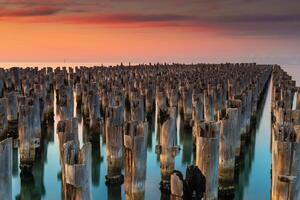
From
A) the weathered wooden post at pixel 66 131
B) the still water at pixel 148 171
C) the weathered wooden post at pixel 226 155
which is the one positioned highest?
the weathered wooden post at pixel 66 131

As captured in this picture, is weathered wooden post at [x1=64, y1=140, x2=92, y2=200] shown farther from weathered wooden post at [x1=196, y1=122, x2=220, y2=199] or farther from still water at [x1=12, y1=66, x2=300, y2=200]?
still water at [x1=12, y1=66, x2=300, y2=200]

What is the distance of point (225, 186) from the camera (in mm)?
10055

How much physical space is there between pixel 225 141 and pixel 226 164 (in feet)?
1.79

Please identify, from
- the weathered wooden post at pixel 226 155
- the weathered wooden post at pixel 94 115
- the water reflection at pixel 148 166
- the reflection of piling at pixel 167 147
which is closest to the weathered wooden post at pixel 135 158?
the water reflection at pixel 148 166

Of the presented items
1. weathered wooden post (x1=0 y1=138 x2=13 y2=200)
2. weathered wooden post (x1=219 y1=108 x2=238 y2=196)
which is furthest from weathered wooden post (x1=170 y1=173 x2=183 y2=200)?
weathered wooden post (x1=219 y1=108 x2=238 y2=196)

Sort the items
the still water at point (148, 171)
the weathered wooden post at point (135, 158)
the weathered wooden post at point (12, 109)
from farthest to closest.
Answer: the weathered wooden post at point (12, 109), the still water at point (148, 171), the weathered wooden post at point (135, 158)

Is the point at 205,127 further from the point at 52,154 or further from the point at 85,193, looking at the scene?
the point at 52,154

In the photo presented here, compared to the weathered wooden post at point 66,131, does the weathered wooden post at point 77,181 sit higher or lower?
lower

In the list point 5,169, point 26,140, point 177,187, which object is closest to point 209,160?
point 177,187

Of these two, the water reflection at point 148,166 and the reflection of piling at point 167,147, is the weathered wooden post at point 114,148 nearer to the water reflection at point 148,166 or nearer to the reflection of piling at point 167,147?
the water reflection at point 148,166

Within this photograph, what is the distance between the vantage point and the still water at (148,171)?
1138 centimetres

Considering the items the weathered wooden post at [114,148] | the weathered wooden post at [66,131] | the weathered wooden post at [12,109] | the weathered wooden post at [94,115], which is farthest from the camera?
the weathered wooden post at [12,109]

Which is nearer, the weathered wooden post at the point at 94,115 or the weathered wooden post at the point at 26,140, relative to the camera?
the weathered wooden post at the point at 26,140

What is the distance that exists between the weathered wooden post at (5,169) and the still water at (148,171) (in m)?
4.42
